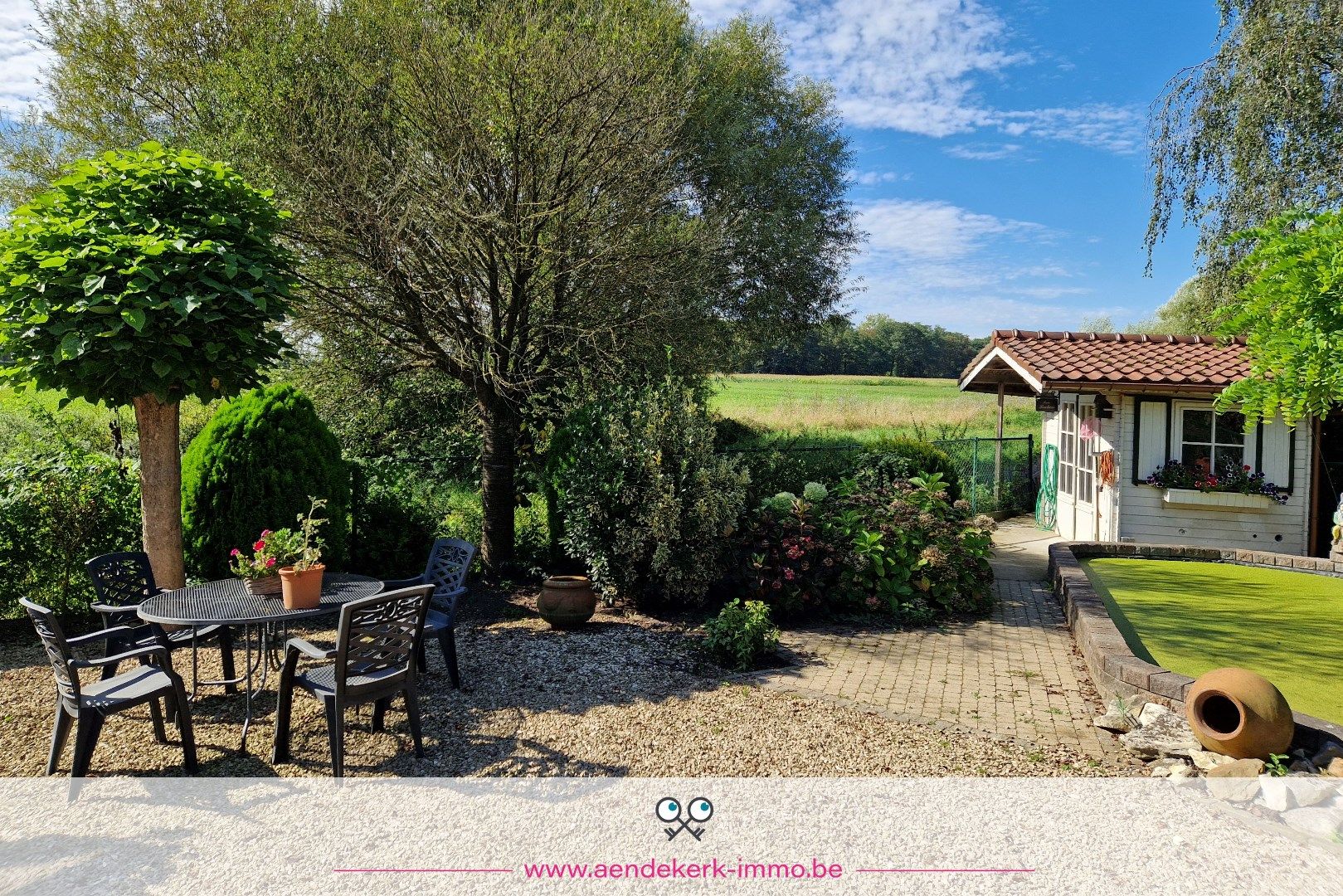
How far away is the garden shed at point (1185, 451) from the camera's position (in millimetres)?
9922

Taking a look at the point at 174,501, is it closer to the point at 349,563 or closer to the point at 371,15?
the point at 349,563

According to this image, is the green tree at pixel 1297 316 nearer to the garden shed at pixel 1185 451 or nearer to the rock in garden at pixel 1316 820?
the rock in garden at pixel 1316 820

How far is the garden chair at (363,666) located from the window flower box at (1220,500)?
967 cm

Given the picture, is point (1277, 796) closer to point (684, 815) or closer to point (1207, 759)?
point (1207, 759)

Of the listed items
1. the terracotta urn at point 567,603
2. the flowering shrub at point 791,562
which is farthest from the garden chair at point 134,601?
the flowering shrub at point 791,562

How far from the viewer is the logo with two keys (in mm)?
3557

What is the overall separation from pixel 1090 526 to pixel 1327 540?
263cm

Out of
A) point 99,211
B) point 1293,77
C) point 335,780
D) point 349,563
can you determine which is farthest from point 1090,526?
point 99,211

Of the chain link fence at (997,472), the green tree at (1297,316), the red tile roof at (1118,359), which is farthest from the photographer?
the chain link fence at (997,472)

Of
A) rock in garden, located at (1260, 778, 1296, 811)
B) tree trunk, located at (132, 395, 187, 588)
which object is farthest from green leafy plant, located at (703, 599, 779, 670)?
tree trunk, located at (132, 395, 187, 588)

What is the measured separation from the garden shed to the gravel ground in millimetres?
6812

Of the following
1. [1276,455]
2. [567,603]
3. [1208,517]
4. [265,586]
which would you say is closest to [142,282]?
[265,586]

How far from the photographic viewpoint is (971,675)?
5805mm

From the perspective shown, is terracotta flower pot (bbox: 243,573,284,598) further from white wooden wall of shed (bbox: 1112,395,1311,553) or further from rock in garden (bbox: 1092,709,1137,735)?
white wooden wall of shed (bbox: 1112,395,1311,553)
